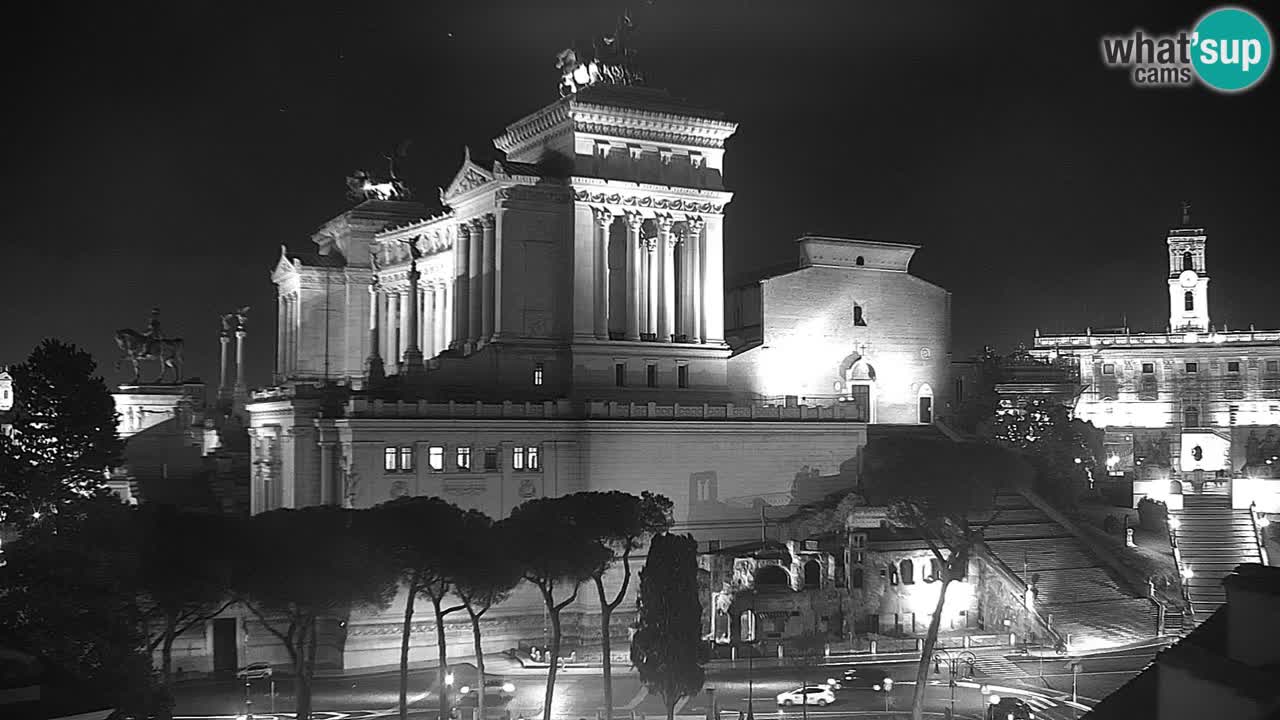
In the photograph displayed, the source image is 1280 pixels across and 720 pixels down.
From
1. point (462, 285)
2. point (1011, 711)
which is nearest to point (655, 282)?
point (462, 285)

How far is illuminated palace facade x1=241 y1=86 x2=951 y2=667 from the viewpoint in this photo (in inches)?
2783

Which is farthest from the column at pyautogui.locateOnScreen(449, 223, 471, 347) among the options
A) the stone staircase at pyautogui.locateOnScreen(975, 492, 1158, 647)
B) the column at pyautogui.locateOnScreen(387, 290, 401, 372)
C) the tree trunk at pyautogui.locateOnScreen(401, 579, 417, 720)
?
the stone staircase at pyautogui.locateOnScreen(975, 492, 1158, 647)

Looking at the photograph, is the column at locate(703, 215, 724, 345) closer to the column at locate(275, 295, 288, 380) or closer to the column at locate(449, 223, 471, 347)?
the column at locate(449, 223, 471, 347)

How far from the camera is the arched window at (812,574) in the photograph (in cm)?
6962

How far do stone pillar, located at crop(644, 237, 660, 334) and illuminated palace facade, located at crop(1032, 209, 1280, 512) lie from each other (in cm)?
5111

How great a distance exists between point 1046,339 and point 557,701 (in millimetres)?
87953

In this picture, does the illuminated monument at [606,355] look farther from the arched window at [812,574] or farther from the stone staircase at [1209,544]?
the stone staircase at [1209,544]

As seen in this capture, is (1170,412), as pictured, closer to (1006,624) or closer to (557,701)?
(1006,624)

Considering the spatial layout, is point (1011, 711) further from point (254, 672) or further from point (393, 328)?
point (393, 328)

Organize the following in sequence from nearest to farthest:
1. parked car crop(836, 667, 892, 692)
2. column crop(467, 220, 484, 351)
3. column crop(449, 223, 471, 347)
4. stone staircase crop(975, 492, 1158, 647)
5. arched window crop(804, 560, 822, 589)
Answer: parked car crop(836, 667, 892, 692) < stone staircase crop(975, 492, 1158, 647) < arched window crop(804, 560, 822, 589) < column crop(467, 220, 484, 351) < column crop(449, 223, 471, 347)

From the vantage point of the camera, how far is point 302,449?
73.0 meters

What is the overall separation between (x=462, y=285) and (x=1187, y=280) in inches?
3134

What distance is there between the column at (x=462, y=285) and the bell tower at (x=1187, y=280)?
253ft

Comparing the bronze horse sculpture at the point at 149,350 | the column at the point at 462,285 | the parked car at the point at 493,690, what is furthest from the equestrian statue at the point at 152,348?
the parked car at the point at 493,690
